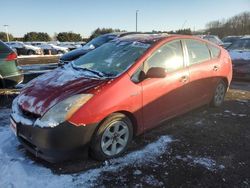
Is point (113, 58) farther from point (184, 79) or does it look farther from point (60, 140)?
point (60, 140)

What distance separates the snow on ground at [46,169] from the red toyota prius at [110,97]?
184 millimetres

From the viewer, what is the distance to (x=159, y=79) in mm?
4520

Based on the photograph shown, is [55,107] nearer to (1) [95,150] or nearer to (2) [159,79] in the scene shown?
(1) [95,150]

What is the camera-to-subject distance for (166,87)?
4.64 metres

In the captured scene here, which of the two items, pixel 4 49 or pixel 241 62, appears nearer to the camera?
pixel 4 49

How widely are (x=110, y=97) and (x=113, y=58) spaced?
1069 mm

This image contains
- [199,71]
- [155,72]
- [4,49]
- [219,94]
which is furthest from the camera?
[4,49]

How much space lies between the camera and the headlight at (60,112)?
352cm

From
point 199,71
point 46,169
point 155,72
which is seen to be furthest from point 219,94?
point 46,169

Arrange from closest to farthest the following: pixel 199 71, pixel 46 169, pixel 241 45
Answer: pixel 46 169 < pixel 199 71 < pixel 241 45

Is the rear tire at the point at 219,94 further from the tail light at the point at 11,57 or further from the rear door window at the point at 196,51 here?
the tail light at the point at 11,57

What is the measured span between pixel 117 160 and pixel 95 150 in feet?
1.19

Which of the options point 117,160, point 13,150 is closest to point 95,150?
point 117,160

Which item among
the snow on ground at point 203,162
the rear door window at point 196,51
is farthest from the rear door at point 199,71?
the snow on ground at point 203,162
